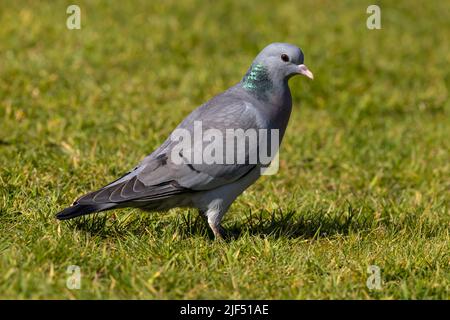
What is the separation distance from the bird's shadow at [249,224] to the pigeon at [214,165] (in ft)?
0.47

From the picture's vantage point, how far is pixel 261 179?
20.2 feet

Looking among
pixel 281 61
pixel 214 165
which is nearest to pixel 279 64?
pixel 281 61

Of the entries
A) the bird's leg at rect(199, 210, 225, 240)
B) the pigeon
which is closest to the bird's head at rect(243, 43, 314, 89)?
the pigeon

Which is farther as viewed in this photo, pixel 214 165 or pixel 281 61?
pixel 281 61

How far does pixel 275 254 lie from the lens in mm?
4453

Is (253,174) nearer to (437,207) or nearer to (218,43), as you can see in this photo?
(437,207)

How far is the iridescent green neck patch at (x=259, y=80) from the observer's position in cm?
495

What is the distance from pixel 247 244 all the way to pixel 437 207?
193cm

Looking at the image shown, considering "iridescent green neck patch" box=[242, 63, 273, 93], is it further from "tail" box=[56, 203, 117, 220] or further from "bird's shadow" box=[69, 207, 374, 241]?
"tail" box=[56, 203, 117, 220]

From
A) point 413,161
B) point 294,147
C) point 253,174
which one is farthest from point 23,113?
point 413,161

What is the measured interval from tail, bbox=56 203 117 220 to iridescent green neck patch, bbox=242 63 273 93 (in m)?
1.16

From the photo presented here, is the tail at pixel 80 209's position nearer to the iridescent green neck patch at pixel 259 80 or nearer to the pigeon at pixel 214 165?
the pigeon at pixel 214 165

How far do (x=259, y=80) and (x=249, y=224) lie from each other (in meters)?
0.93

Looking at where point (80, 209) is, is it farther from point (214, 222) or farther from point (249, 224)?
point (249, 224)
